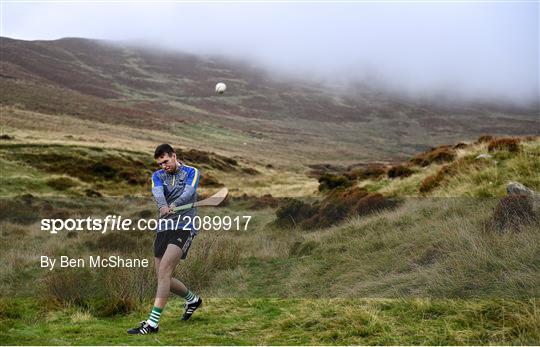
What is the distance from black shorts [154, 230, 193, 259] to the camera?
18.9 feet

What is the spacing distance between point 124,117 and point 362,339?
65.8 meters

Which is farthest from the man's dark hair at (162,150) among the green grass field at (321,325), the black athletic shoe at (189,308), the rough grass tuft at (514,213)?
the rough grass tuft at (514,213)

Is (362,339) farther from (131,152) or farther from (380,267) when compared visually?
(131,152)

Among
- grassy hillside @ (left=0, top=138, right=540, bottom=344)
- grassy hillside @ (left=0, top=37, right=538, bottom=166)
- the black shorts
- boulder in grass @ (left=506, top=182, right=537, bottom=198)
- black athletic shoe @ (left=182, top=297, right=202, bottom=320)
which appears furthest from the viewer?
A: grassy hillside @ (left=0, top=37, right=538, bottom=166)

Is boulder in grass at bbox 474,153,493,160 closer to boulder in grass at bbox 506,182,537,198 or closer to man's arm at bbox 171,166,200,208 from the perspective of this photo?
boulder in grass at bbox 506,182,537,198

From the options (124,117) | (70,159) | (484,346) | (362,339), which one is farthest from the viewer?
(124,117)

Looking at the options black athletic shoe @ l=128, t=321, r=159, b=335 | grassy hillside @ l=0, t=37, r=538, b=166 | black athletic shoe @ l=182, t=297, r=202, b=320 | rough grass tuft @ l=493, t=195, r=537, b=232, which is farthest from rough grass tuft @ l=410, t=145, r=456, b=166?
grassy hillside @ l=0, t=37, r=538, b=166

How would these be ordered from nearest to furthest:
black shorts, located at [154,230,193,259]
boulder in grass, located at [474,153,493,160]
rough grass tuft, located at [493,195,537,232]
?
1. black shorts, located at [154,230,193,259]
2. rough grass tuft, located at [493,195,537,232]
3. boulder in grass, located at [474,153,493,160]

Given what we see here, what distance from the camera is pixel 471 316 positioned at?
5105mm

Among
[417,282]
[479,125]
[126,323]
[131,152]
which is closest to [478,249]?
[417,282]

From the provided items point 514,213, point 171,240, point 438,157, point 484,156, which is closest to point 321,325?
point 171,240

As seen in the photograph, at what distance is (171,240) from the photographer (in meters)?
5.75

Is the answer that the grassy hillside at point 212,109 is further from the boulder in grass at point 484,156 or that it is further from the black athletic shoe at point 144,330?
the black athletic shoe at point 144,330

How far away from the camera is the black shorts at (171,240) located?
5750mm
